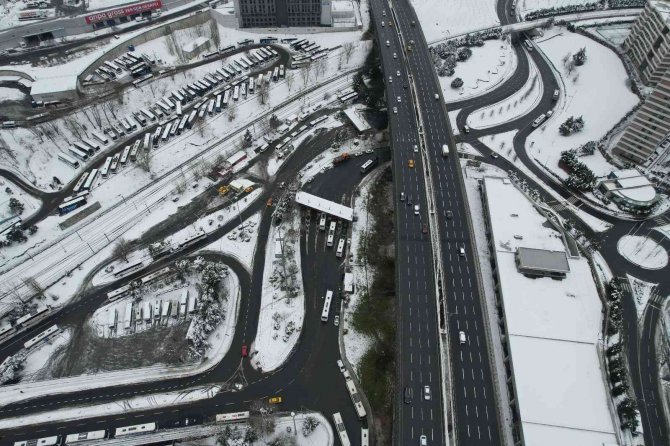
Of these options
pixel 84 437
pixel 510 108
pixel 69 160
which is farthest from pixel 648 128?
pixel 69 160

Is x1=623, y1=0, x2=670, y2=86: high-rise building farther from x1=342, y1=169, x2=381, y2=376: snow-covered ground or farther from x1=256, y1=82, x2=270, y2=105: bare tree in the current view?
x1=256, y1=82, x2=270, y2=105: bare tree

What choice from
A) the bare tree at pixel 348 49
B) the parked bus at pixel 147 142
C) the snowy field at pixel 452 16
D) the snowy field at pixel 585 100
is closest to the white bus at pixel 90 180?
the parked bus at pixel 147 142

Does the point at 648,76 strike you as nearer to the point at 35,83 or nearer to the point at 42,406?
the point at 42,406

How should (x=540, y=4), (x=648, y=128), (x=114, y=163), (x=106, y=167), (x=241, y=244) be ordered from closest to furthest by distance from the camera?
1. (x=241, y=244)
2. (x=648, y=128)
3. (x=106, y=167)
4. (x=114, y=163)
5. (x=540, y=4)

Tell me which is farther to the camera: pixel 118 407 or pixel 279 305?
pixel 279 305

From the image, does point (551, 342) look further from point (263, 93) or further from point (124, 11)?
point (124, 11)

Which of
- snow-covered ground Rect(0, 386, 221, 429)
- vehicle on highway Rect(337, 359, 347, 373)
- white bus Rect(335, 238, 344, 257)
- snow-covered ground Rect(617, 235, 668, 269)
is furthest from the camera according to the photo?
white bus Rect(335, 238, 344, 257)

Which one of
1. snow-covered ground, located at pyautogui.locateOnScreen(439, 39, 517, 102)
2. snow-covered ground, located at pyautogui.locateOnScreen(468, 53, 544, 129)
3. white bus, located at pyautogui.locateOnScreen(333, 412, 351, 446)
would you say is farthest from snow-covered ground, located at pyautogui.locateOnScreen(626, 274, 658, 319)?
snow-covered ground, located at pyautogui.locateOnScreen(439, 39, 517, 102)
